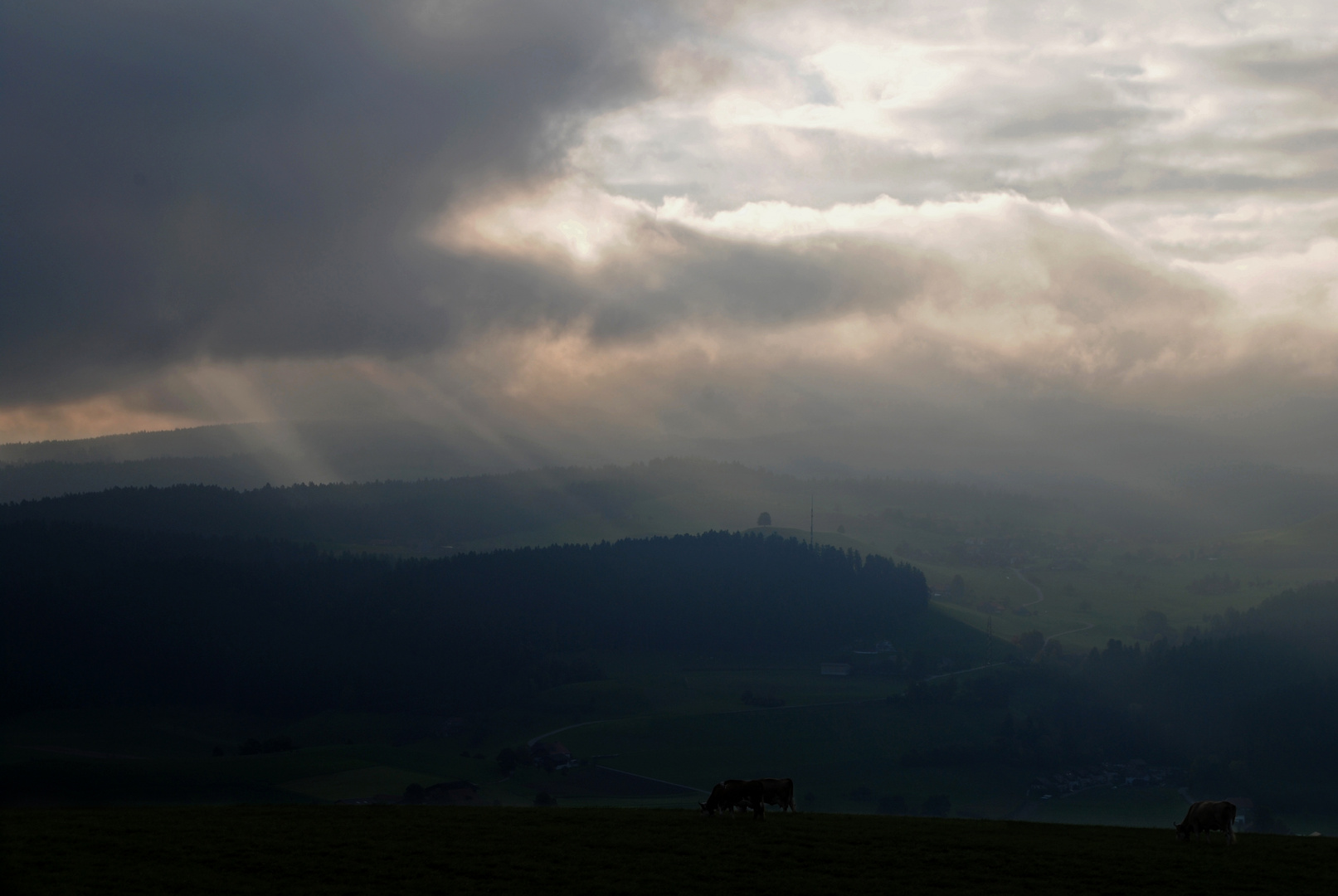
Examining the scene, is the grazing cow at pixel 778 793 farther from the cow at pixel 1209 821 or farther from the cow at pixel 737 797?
the cow at pixel 1209 821

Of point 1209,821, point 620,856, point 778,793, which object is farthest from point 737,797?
point 1209,821

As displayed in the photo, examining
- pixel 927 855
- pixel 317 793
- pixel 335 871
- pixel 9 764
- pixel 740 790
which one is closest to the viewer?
pixel 335 871

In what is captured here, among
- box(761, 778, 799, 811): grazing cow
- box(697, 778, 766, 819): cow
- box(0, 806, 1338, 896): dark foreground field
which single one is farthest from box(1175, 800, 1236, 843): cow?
box(697, 778, 766, 819): cow

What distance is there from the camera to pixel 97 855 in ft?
144

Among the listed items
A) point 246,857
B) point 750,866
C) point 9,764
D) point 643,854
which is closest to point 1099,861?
point 750,866

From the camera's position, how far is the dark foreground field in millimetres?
39688

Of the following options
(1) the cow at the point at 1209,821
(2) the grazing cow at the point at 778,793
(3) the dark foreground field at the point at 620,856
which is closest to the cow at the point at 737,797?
(2) the grazing cow at the point at 778,793

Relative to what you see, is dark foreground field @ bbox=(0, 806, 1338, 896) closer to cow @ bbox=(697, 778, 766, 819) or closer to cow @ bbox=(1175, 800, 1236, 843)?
cow @ bbox=(1175, 800, 1236, 843)

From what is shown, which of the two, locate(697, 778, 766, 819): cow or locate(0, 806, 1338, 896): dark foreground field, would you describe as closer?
locate(0, 806, 1338, 896): dark foreground field

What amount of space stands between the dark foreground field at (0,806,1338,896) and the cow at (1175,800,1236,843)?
97cm

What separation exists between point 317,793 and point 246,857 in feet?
466

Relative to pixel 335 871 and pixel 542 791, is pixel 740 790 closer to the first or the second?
pixel 335 871

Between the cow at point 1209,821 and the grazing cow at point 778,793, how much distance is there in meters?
19.6

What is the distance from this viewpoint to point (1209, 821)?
49.0m
